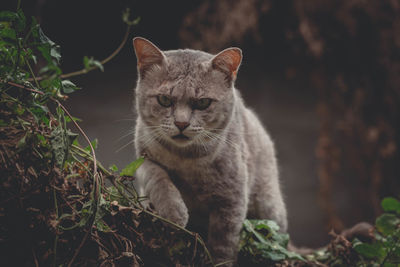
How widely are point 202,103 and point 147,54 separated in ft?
1.21

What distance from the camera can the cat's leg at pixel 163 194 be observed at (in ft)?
6.13

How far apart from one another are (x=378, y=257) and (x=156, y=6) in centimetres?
304

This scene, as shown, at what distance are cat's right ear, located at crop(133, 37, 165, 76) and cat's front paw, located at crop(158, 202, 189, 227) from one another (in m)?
0.72

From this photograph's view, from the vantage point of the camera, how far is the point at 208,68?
2.15 meters

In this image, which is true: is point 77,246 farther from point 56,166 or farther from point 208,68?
point 208,68

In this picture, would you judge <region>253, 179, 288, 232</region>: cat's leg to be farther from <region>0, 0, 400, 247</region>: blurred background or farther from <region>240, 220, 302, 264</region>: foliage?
<region>0, 0, 400, 247</region>: blurred background

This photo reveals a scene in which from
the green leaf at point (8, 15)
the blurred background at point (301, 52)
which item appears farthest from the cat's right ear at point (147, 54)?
the blurred background at point (301, 52)

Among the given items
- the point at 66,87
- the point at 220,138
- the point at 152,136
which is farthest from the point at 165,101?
the point at 66,87

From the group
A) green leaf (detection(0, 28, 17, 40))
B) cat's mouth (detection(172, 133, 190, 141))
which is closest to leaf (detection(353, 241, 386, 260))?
cat's mouth (detection(172, 133, 190, 141))

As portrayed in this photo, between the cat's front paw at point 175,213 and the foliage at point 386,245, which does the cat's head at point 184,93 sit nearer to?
the cat's front paw at point 175,213

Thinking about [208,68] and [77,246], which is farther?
[208,68]

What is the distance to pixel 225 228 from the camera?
6.85ft

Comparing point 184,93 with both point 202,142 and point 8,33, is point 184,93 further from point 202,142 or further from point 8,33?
point 8,33

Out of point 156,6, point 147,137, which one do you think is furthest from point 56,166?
point 156,6
